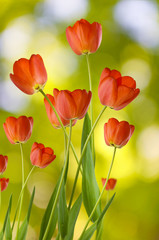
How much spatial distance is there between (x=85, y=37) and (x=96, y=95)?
2.01m

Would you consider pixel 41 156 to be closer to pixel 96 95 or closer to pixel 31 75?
pixel 31 75

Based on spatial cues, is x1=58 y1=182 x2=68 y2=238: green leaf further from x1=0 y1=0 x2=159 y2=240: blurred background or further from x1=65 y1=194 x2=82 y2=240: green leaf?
x1=0 y1=0 x2=159 y2=240: blurred background

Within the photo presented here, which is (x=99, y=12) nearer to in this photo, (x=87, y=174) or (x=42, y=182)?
(x=42, y=182)

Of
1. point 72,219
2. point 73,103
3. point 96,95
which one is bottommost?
point 72,219

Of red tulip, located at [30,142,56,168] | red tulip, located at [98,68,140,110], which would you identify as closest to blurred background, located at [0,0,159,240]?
red tulip, located at [30,142,56,168]

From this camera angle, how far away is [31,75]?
374mm

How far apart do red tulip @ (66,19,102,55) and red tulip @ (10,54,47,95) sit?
0.07m

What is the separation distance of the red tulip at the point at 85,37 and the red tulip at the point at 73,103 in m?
0.09

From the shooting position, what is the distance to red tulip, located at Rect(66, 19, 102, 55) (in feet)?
1.37

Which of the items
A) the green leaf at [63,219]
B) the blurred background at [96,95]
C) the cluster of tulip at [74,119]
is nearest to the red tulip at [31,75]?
the cluster of tulip at [74,119]

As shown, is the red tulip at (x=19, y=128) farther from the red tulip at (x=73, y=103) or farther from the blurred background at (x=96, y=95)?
the blurred background at (x=96, y=95)

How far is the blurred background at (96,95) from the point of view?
7.65 feet

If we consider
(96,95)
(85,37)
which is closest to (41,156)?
(85,37)

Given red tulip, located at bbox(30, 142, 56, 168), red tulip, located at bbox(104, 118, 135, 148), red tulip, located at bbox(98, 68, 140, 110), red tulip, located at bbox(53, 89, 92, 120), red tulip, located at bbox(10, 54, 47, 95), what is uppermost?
red tulip, located at bbox(10, 54, 47, 95)
